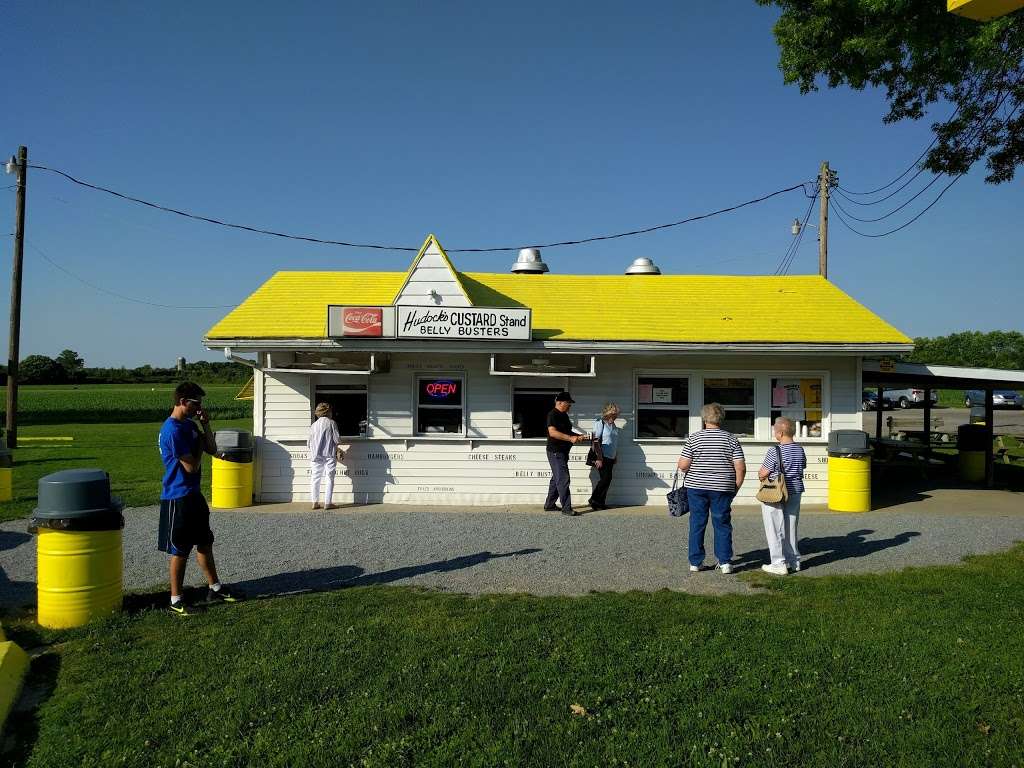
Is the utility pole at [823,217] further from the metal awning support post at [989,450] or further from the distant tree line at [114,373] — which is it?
the distant tree line at [114,373]

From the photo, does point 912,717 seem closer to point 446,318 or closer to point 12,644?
point 12,644

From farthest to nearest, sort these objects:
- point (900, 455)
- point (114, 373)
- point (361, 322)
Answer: point (114, 373)
point (900, 455)
point (361, 322)

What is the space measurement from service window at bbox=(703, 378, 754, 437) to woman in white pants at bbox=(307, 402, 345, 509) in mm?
6274

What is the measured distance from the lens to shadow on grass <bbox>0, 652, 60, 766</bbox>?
3809 mm

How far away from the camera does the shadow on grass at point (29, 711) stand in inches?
150

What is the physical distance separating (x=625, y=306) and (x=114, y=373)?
11367 centimetres

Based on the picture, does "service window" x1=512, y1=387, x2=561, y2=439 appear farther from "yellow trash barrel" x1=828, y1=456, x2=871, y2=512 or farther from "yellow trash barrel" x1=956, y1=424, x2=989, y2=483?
"yellow trash barrel" x1=956, y1=424, x2=989, y2=483

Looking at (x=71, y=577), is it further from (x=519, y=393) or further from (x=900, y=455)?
(x=900, y=455)

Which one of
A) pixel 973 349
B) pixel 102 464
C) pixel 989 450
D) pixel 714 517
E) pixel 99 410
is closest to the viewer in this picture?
pixel 714 517

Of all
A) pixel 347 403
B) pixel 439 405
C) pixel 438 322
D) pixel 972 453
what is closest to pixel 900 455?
pixel 972 453

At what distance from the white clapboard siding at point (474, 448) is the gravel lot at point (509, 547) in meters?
0.60

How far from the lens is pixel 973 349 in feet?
264

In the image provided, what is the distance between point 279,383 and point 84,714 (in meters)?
8.39

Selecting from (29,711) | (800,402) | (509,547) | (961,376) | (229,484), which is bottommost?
(29,711)
